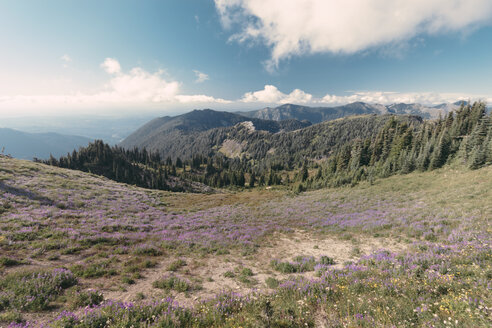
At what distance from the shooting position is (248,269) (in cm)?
1042

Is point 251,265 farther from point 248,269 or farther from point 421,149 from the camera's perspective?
point 421,149

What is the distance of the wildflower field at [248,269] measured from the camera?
219 inches

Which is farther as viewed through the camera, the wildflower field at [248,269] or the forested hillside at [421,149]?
the forested hillside at [421,149]

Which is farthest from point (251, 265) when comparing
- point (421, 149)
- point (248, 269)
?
point (421, 149)

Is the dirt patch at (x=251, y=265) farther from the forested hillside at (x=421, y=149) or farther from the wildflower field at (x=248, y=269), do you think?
the forested hillside at (x=421, y=149)

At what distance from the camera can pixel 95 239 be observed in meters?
13.2

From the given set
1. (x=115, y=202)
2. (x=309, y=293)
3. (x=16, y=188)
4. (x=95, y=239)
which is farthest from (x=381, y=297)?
(x=16, y=188)

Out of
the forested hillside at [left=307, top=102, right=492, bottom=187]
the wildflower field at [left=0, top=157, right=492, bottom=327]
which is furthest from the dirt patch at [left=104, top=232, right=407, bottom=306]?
the forested hillside at [left=307, top=102, right=492, bottom=187]

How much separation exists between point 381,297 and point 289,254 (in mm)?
7732

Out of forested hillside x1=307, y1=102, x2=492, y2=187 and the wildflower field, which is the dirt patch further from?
forested hillside x1=307, y1=102, x2=492, y2=187

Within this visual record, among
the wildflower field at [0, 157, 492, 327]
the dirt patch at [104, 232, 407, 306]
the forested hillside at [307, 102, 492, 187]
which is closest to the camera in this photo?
the wildflower field at [0, 157, 492, 327]

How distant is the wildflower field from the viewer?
556cm

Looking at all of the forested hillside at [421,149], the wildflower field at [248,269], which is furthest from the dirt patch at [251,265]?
the forested hillside at [421,149]

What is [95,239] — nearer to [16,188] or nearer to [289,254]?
[289,254]
